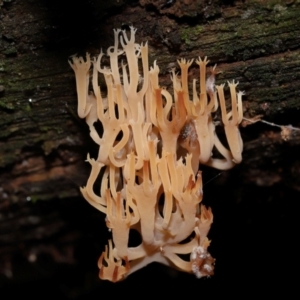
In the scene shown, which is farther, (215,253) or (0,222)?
(215,253)

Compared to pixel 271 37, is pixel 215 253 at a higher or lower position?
lower

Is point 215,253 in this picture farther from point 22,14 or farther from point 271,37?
point 22,14

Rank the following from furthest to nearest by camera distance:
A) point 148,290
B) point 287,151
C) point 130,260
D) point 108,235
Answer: point 148,290, point 108,235, point 287,151, point 130,260

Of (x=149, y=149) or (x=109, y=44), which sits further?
(x=109, y=44)

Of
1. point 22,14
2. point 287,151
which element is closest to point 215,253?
point 287,151

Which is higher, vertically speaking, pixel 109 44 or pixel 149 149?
pixel 109 44

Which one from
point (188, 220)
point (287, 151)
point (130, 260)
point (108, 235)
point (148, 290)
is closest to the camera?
point (188, 220)

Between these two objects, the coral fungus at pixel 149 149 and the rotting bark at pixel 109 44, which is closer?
the coral fungus at pixel 149 149

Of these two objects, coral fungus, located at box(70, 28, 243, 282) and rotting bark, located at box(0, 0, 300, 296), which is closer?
coral fungus, located at box(70, 28, 243, 282)
